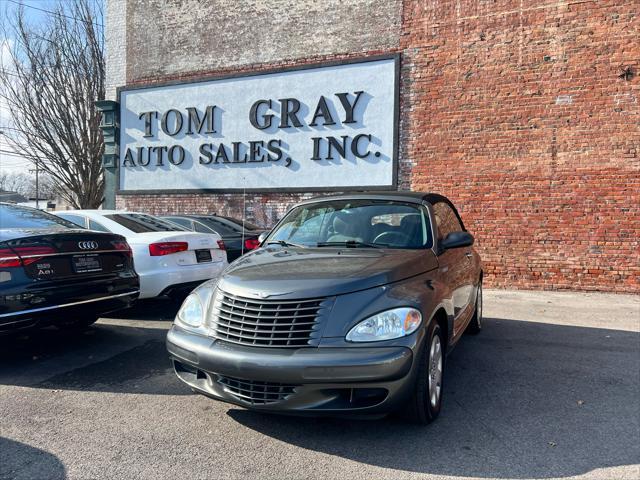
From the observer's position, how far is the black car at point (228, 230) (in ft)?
29.2

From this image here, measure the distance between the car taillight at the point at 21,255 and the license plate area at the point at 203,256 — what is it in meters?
2.45

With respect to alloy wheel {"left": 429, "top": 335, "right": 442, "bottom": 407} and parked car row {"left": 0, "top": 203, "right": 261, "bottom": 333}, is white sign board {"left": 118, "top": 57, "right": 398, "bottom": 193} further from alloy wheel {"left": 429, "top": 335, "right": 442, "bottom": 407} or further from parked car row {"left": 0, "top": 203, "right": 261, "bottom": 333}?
alloy wheel {"left": 429, "top": 335, "right": 442, "bottom": 407}

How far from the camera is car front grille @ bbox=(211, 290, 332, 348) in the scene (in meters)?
3.08

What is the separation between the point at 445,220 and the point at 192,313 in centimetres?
267

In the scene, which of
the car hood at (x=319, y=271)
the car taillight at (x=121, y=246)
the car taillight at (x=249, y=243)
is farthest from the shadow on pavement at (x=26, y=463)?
the car taillight at (x=249, y=243)

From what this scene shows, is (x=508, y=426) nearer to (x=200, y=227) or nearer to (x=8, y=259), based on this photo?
(x=8, y=259)

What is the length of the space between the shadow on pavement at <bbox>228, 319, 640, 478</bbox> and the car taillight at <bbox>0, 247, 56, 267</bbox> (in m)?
2.38

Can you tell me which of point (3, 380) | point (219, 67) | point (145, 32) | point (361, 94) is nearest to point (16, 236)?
point (3, 380)

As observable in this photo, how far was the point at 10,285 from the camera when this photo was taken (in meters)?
4.39

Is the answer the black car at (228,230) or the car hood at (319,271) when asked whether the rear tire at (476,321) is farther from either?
the black car at (228,230)

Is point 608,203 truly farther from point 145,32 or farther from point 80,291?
point 145,32

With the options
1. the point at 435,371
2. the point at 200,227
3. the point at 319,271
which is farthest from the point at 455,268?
the point at 200,227

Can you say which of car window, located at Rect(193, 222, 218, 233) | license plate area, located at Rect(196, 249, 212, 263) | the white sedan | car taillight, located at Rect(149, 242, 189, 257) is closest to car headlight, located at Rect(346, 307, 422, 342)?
the white sedan

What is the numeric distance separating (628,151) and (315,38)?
271 inches
